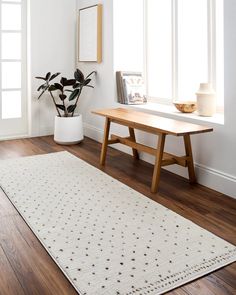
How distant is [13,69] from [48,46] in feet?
1.83

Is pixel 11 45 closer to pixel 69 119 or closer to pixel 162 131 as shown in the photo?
pixel 69 119

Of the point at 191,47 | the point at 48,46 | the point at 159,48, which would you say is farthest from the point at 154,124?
the point at 48,46

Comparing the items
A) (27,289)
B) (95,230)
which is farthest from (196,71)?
(27,289)

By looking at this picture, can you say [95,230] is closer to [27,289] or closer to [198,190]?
[27,289]

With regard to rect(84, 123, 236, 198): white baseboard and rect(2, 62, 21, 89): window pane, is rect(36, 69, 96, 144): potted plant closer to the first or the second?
rect(2, 62, 21, 89): window pane

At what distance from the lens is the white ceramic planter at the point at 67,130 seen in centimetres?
459

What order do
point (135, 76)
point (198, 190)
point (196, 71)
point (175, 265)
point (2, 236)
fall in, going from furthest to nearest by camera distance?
point (135, 76) < point (196, 71) < point (198, 190) < point (2, 236) < point (175, 265)

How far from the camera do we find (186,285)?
175 centimetres

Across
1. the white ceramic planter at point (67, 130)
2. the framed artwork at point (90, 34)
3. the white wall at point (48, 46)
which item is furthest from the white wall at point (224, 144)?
the white wall at point (48, 46)

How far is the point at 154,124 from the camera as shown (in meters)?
3.03

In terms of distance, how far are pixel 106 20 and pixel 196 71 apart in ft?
4.80

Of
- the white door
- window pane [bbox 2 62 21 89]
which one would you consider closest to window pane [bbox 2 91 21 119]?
the white door

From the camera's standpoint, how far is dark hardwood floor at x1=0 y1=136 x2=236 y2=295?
1.74 meters

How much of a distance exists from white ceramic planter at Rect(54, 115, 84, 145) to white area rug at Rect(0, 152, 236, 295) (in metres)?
1.30
